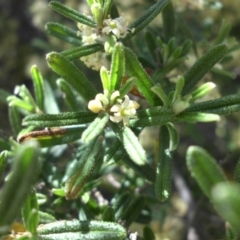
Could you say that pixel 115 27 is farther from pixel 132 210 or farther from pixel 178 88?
pixel 132 210

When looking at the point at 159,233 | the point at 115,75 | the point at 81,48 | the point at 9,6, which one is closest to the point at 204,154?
the point at 115,75

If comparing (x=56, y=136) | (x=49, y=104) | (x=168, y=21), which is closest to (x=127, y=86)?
(x=56, y=136)

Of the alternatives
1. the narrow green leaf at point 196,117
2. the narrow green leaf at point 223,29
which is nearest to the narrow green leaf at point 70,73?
the narrow green leaf at point 196,117

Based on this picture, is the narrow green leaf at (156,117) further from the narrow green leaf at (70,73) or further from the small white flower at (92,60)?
the small white flower at (92,60)

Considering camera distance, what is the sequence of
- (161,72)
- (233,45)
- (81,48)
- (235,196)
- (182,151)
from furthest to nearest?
(182,151), (233,45), (161,72), (81,48), (235,196)

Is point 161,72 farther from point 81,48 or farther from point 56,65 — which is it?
point 56,65
